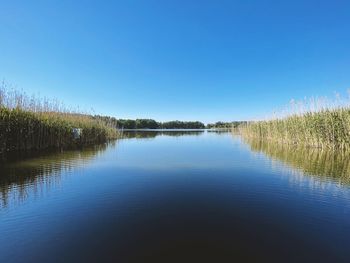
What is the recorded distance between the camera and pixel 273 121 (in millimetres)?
21922

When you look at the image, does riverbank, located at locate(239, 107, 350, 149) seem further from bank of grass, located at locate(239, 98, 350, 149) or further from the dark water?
the dark water

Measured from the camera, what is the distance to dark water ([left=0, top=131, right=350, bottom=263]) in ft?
9.94

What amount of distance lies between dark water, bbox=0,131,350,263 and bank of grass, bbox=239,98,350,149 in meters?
6.77

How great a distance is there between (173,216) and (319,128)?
12934mm

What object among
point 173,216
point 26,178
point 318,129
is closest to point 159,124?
point 318,129

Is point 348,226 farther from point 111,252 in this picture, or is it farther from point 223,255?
point 111,252

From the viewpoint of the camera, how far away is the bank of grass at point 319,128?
13.1m

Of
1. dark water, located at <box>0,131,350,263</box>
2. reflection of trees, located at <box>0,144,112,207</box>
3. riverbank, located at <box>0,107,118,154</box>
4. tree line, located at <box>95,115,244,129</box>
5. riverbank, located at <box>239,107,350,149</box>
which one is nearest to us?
dark water, located at <box>0,131,350,263</box>

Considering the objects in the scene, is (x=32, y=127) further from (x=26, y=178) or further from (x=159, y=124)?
(x=159, y=124)

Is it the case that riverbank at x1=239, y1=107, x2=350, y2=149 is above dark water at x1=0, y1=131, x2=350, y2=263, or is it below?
above

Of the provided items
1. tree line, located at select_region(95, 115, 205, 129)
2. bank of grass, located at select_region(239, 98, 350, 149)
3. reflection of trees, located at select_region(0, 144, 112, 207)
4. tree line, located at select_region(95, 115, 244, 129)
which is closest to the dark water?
reflection of trees, located at select_region(0, 144, 112, 207)

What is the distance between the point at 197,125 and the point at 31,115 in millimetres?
77329

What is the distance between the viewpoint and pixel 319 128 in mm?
14297

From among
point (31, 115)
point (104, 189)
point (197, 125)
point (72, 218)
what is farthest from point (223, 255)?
point (197, 125)
